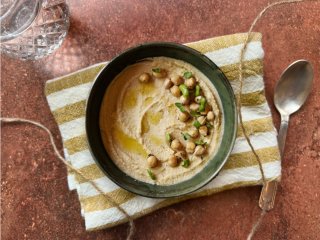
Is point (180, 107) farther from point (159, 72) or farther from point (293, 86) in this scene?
point (293, 86)

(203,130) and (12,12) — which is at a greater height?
(12,12)

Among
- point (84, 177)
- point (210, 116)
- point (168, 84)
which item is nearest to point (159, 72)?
point (168, 84)

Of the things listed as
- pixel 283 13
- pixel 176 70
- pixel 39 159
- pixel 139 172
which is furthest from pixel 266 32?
pixel 39 159

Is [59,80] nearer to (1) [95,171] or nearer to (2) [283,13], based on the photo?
(1) [95,171]

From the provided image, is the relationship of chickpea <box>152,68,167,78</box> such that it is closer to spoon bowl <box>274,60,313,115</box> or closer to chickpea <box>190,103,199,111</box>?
chickpea <box>190,103,199,111</box>

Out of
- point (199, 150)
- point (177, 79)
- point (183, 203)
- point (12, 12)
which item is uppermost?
point (12, 12)

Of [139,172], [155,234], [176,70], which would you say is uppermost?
[176,70]
